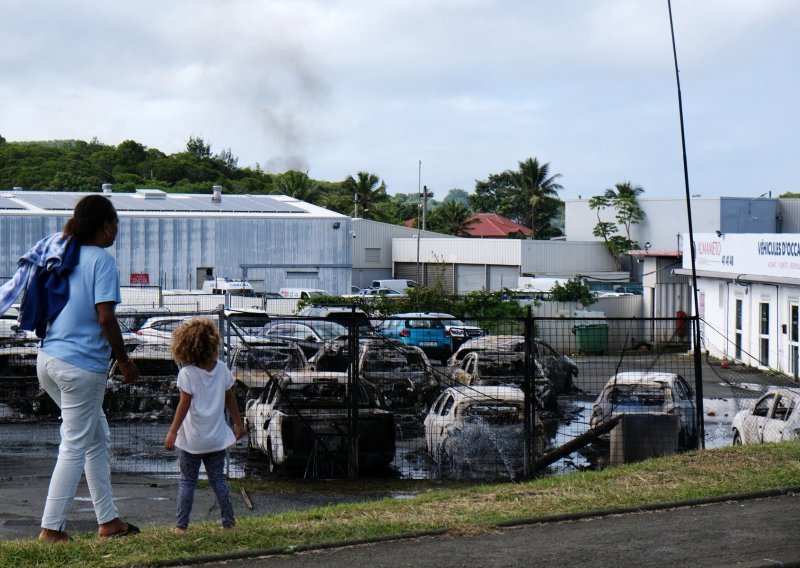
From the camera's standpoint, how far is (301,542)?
640 centimetres

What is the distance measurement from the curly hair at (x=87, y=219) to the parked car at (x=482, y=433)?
263 inches

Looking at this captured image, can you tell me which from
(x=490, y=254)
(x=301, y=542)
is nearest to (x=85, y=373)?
(x=301, y=542)

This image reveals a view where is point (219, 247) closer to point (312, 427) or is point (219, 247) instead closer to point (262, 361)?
point (262, 361)

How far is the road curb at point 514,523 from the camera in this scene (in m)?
6.02

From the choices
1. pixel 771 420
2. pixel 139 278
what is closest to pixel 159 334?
pixel 771 420

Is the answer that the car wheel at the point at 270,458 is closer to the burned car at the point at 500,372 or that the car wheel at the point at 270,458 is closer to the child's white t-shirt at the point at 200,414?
the burned car at the point at 500,372

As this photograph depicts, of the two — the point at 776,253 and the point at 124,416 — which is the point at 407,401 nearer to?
the point at 124,416

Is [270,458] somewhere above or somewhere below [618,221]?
below

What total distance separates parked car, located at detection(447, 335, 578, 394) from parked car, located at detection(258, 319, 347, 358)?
220 cm

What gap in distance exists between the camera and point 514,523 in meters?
7.12

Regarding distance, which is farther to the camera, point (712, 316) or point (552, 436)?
point (712, 316)

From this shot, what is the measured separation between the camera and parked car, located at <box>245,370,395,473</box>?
38.8ft

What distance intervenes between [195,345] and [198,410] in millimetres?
420

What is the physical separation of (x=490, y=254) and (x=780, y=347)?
30.2m
